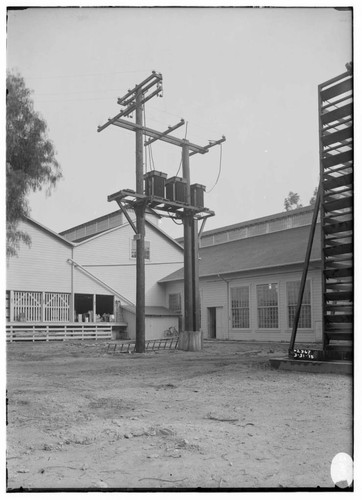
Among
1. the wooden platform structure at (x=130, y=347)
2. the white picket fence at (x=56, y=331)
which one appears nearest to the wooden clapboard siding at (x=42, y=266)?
the white picket fence at (x=56, y=331)

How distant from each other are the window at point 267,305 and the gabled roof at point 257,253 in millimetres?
1037

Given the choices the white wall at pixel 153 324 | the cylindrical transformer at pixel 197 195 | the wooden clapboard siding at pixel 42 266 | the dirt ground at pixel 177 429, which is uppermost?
the cylindrical transformer at pixel 197 195

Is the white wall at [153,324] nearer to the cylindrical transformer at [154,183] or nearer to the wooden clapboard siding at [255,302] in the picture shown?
the wooden clapboard siding at [255,302]

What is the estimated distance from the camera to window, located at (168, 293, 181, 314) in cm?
2919

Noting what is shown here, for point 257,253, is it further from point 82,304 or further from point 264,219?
point 82,304

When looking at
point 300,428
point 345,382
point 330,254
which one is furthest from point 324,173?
point 300,428

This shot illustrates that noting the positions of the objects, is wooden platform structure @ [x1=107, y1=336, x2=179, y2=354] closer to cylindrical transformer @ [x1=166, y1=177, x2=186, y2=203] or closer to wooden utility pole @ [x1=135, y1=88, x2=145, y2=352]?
wooden utility pole @ [x1=135, y1=88, x2=145, y2=352]

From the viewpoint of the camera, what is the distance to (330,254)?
998 centimetres

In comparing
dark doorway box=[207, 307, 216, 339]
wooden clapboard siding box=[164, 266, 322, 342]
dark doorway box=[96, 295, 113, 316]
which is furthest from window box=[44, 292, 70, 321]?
dark doorway box=[207, 307, 216, 339]

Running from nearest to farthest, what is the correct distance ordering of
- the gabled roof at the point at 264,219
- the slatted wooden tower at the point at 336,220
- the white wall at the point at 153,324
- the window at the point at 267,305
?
1. the slatted wooden tower at the point at 336,220
2. the window at the point at 267,305
3. the white wall at the point at 153,324
4. the gabled roof at the point at 264,219

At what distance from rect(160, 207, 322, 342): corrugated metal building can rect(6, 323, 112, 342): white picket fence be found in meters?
5.80

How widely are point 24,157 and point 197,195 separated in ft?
34.7

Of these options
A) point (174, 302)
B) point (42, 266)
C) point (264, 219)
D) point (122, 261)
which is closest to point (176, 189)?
point (42, 266)

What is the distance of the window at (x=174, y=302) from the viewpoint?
2919 centimetres
